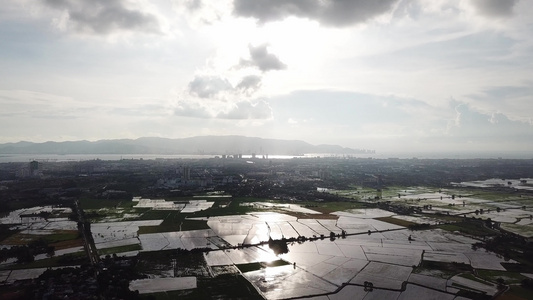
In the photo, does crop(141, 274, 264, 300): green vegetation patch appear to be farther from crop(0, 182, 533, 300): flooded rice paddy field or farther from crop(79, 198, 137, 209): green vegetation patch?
crop(79, 198, 137, 209): green vegetation patch

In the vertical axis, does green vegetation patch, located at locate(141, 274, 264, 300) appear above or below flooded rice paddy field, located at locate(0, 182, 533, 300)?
below

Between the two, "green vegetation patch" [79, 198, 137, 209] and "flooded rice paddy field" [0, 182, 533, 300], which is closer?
"flooded rice paddy field" [0, 182, 533, 300]

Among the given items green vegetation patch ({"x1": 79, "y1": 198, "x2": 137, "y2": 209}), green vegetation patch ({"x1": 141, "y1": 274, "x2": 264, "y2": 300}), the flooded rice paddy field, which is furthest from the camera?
green vegetation patch ({"x1": 79, "y1": 198, "x2": 137, "y2": 209})

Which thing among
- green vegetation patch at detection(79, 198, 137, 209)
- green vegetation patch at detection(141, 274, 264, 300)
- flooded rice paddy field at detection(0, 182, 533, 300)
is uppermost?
green vegetation patch at detection(79, 198, 137, 209)

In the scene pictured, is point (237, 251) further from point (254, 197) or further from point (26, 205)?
point (26, 205)

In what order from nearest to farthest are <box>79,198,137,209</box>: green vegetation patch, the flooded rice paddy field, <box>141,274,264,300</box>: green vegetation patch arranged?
<box>141,274,264,300</box>: green vegetation patch → the flooded rice paddy field → <box>79,198,137,209</box>: green vegetation patch

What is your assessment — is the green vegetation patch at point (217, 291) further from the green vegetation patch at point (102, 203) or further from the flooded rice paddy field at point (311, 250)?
the green vegetation patch at point (102, 203)

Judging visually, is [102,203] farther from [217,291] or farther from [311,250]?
[217,291]

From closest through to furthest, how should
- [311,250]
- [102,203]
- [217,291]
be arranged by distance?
[217,291] → [311,250] → [102,203]

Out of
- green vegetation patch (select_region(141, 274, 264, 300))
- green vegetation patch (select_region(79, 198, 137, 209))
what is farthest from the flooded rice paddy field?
green vegetation patch (select_region(79, 198, 137, 209))

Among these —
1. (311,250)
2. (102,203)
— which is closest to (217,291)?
(311,250)

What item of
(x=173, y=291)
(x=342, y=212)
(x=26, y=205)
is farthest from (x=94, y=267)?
(x=26, y=205)
